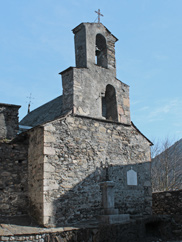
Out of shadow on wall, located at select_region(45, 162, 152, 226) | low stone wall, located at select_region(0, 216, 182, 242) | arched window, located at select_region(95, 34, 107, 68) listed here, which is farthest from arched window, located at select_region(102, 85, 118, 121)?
low stone wall, located at select_region(0, 216, 182, 242)

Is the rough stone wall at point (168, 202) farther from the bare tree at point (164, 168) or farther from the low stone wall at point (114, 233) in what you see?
the bare tree at point (164, 168)

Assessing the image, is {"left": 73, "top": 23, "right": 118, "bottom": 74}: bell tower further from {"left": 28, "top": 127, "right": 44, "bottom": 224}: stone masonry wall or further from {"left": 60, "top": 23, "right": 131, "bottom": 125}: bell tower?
{"left": 28, "top": 127, "right": 44, "bottom": 224}: stone masonry wall

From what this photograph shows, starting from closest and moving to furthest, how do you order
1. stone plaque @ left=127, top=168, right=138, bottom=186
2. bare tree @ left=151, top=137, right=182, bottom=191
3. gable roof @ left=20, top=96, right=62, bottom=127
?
stone plaque @ left=127, top=168, right=138, bottom=186 → gable roof @ left=20, top=96, right=62, bottom=127 → bare tree @ left=151, top=137, right=182, bottom=191

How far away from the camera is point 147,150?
1055 cm

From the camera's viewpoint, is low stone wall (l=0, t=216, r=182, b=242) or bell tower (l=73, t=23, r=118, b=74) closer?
low stone wall (l=0, t=216, r=182, b=242)

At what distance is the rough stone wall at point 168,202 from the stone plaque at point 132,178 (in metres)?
1.98

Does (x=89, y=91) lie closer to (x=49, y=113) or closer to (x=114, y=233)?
(x=49, y=113)

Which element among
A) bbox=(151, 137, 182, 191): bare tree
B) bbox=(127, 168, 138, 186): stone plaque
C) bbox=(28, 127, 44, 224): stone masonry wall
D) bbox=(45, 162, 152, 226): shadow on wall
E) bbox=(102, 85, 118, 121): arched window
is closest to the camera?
bbox=(28, 127, 44, 224): stone masonry wall

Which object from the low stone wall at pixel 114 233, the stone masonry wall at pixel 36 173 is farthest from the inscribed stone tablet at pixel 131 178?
the stone masonry wall at pixel 36 173

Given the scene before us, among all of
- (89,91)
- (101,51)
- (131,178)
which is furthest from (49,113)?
(131,178)

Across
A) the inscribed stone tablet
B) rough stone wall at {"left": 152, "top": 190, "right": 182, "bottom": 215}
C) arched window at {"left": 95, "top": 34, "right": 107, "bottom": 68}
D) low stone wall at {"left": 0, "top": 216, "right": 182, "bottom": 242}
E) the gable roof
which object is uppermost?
arched window at {"left": 95, "top": 34, "right": 107, "bottom": 68}

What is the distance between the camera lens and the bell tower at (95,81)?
8.73 m

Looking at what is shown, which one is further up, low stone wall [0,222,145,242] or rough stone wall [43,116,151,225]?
rough stone wall [43,116,151,225]

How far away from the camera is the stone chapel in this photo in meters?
7.52
